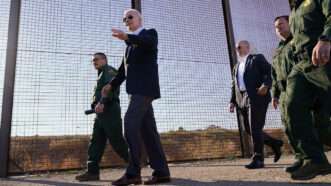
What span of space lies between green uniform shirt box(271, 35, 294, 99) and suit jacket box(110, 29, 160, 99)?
118cm

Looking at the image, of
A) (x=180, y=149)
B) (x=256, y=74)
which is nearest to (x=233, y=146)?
(x=180, y=149)

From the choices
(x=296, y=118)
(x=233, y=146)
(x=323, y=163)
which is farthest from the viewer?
(x=233, y=146)

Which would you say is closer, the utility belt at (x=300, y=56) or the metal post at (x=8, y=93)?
the utility belt at (x=300, y=56)

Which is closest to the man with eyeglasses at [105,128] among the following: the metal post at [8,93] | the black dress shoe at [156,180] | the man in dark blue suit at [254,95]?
the black dress shoe at [156,180]

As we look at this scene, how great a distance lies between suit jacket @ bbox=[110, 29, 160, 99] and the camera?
256 cm

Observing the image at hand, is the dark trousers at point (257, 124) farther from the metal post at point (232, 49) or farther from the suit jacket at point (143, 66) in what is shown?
the metal post at point (232, 49)

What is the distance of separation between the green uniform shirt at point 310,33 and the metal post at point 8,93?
3514 millimetres

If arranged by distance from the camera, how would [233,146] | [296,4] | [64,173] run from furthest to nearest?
Answer: [233,146] < [64,173] < [296,4]

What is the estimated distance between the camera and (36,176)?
4016 millimetres

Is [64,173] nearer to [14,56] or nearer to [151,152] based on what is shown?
[14,56]

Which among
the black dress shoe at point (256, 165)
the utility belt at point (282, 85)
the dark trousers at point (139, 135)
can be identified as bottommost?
the black dress shoe at point (256, 165)

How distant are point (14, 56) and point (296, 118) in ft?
11.8

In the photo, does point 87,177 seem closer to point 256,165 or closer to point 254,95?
point 256,165

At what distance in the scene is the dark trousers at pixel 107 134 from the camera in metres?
3.52
